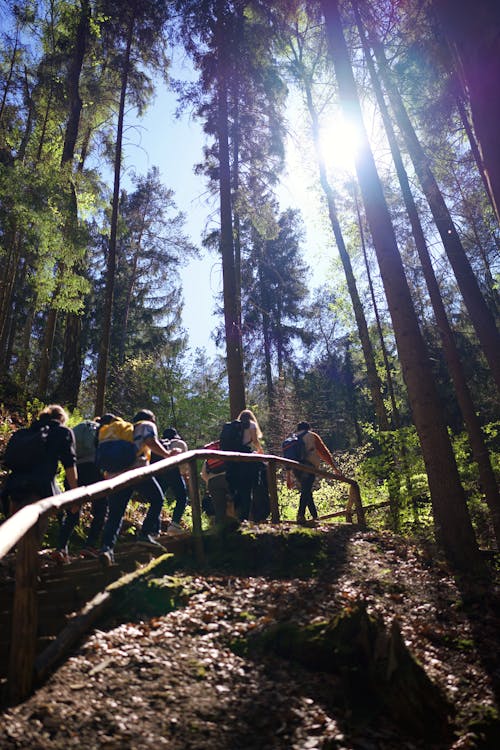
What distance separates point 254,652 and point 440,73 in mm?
13257

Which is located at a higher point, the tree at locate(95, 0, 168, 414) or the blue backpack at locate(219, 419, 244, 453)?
the tree at locate(95, 0, 168, 414)

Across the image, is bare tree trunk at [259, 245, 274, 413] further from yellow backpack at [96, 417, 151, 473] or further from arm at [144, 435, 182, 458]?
yellow backpack at [96, 417, 151, 473]

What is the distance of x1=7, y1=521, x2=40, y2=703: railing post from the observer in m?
2.64

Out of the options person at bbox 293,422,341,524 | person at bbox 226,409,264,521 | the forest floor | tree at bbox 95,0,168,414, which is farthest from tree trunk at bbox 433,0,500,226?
tree at bbox 95,0,168,414

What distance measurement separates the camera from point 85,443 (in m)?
6.45

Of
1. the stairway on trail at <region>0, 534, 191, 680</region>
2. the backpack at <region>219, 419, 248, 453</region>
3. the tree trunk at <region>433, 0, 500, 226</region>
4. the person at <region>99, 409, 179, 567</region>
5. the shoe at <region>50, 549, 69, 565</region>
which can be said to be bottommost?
the stairway on trail at <region>0, 534, 191, 680</region>

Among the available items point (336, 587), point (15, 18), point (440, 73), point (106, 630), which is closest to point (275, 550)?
point (336, 587)

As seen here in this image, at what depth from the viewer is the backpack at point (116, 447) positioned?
5684mm

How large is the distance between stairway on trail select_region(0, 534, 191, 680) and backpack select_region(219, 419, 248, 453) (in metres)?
2.00

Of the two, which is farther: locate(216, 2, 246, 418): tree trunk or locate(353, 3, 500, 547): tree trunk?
locate(216, 2, 246, 418): tree trunk

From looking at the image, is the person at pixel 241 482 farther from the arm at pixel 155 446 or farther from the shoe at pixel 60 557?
the shoe at pixel 60 557

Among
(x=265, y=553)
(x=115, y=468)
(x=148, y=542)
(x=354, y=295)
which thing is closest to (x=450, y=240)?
(x=354, y=295)

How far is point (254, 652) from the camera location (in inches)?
142

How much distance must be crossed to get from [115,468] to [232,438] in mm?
2253
